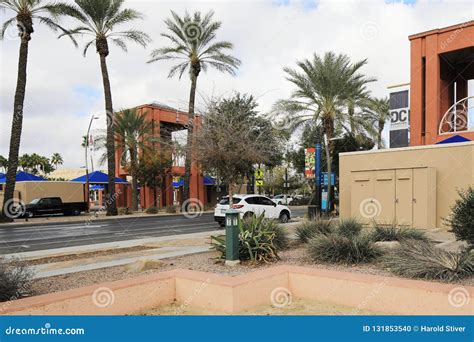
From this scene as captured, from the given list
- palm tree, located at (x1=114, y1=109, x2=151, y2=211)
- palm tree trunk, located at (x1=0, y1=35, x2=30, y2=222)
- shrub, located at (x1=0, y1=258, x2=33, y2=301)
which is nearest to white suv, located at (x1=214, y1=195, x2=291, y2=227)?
shrub, located at (x1=0, y1=258, x2=33, y2=301)

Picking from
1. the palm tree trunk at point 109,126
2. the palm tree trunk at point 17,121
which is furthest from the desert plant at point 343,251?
the palm tree trunk at point 109,126

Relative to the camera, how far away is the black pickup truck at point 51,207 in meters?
31.5

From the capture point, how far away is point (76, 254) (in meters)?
11.3

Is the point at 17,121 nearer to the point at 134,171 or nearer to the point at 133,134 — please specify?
the point at 134,171

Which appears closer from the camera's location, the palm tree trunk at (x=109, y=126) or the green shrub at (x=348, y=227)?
the green shrub at (x=348, y=227)

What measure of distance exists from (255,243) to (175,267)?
1670 mm

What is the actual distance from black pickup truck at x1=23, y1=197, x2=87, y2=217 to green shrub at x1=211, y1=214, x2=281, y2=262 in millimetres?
25732

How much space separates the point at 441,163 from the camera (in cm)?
1538

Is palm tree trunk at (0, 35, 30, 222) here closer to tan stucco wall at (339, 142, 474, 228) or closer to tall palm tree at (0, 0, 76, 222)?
tall palm tree at (0, 0, 76, 222)

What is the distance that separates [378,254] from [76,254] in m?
7.58

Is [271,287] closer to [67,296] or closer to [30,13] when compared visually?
[67,296]

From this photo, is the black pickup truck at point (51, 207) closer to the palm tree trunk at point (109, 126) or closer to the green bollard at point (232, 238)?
the palm tree trunk at point (109, 126)

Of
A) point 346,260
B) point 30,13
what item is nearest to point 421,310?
point 346,260

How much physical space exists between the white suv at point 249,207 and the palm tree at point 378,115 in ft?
33.5
